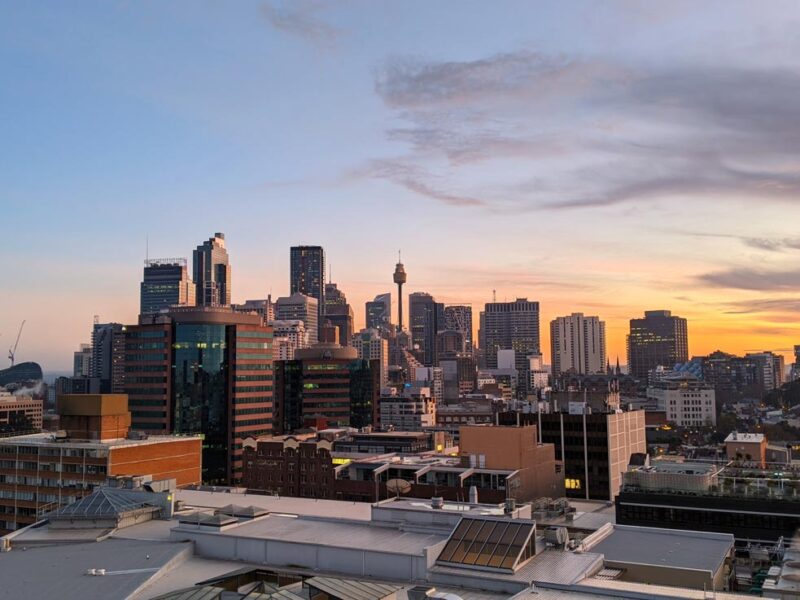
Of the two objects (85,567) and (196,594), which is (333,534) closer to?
(85,567)

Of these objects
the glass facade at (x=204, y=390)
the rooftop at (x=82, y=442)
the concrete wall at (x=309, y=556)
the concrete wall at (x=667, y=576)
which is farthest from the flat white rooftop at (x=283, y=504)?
the glass facade at (x=204, y=390)

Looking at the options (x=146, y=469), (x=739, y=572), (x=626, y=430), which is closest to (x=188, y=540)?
(x=739, y=572)

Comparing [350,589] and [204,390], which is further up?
[204,390]

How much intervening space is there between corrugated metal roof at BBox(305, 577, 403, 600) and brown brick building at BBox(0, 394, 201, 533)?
237ft

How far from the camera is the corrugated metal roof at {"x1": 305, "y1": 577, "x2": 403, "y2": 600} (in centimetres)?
3434

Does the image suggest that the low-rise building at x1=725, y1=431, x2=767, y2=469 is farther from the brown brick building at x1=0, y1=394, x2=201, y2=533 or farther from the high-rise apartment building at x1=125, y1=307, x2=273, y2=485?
the high-rise apartment building at x1=125, y1=307, x2=273, y2=485

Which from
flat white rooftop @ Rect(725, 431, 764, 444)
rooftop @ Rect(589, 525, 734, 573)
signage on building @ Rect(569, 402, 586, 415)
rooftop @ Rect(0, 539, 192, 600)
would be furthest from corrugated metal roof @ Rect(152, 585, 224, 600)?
flat white rooftop @ Rect(725, 431, 764, 444)

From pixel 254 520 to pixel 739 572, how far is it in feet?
128

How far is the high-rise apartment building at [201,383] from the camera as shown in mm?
183250

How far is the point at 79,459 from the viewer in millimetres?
103000

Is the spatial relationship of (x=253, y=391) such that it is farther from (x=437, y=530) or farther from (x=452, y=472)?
(x=437, y=530)

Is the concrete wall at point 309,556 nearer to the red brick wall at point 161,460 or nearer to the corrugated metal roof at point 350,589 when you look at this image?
the corrugated metal roof at point 350,589

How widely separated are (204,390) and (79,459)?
82227 millimetres

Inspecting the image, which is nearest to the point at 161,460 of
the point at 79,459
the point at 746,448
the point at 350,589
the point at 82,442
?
the point at 82,442
